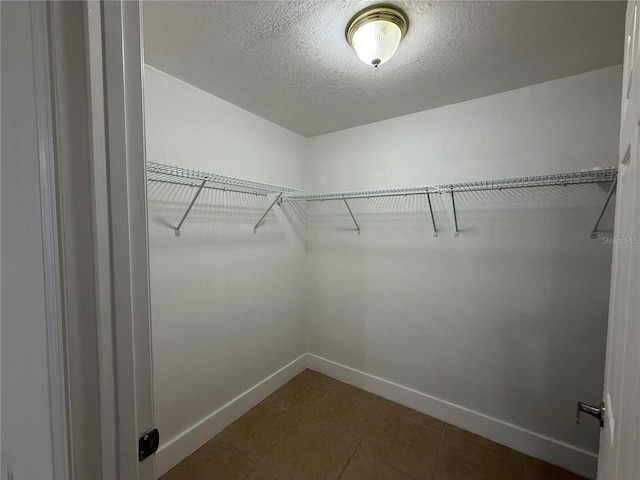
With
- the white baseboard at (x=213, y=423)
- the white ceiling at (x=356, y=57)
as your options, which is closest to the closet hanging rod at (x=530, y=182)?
the white ceiling at (x=356, y=57)

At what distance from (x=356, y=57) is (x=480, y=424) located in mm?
2474

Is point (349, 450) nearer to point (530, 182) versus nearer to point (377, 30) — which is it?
point (530, 182)

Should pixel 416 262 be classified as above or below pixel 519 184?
below

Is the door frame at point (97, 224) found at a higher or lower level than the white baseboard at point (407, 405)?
higher

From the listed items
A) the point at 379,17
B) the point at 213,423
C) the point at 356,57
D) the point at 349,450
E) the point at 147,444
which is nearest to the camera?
the point at 147,444

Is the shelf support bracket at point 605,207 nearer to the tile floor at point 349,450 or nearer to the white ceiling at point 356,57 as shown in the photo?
the white ceiling at point 356,57

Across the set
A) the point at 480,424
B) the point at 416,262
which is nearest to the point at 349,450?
the point at 480,424

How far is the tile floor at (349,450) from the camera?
4.99 feet

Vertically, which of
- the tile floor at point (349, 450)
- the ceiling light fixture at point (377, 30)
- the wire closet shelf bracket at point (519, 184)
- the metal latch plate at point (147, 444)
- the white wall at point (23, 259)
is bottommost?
the tile floor at point (349, 450)

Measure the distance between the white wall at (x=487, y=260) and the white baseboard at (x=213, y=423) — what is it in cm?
65

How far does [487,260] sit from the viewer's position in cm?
176

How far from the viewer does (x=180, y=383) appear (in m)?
1.63

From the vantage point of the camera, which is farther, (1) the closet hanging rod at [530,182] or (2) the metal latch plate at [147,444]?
(1) the closet hanging rod at [530,182]

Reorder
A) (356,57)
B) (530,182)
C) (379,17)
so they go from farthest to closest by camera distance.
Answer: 1. (530,182)
2. (356,57)
3. (379,17)
